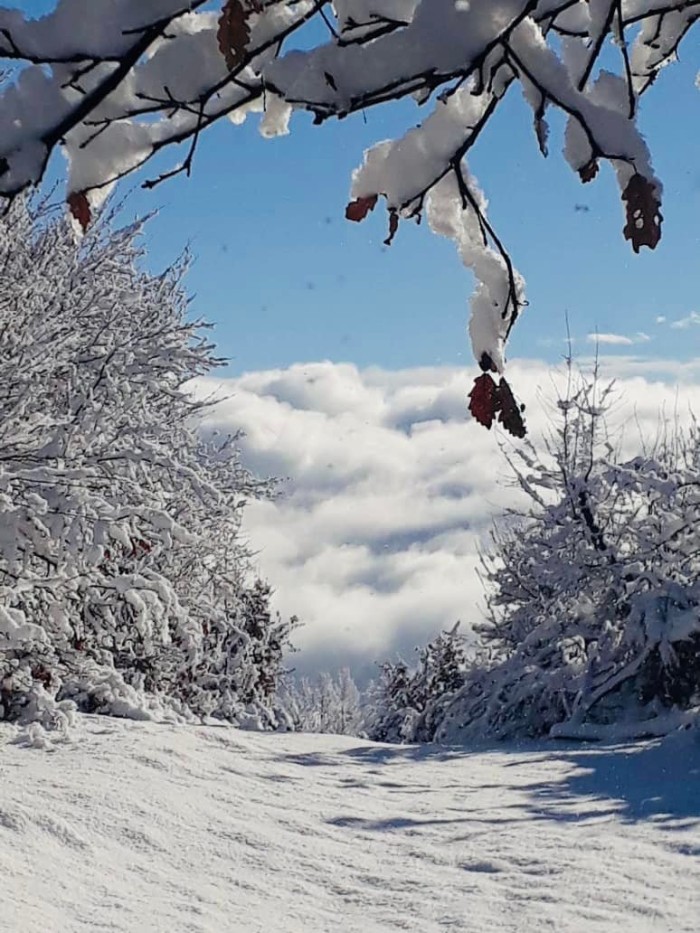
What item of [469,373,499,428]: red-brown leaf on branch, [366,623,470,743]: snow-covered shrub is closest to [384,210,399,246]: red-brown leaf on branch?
[469,373,499,428]: red-brown leaf on branch

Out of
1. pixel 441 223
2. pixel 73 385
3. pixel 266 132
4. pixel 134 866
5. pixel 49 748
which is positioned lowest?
pixel 134 866

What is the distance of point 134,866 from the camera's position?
5320 millimetres

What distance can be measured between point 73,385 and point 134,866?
451cm

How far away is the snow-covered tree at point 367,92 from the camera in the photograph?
1622 millimetres

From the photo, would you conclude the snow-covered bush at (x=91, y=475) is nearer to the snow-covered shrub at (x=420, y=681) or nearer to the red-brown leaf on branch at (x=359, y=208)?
the red-brown leaf on branch at (x=359, y=208)

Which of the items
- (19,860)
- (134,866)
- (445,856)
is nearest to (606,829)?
(445,856)

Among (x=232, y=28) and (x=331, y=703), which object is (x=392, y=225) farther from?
(x=331, y=703)

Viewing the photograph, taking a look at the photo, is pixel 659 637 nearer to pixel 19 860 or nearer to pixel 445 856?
pixel 445 856

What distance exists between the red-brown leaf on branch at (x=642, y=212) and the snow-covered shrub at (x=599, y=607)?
30.9 ft

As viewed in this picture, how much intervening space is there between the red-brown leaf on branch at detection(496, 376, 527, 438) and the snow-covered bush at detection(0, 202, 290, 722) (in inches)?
176

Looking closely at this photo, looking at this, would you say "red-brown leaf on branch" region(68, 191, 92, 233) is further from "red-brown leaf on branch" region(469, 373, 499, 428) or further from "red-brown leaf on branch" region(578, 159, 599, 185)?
"red-brown leaf on branch" region(578, 159, 599, 185)

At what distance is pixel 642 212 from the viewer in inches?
61.0

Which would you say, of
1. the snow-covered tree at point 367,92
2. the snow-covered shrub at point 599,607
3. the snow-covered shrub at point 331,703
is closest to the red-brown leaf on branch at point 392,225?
the snow-covered tree at point 367,92

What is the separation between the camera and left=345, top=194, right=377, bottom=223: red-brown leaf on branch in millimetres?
1736
